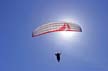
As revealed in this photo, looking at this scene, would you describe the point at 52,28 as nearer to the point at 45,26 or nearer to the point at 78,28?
the point at 45,26

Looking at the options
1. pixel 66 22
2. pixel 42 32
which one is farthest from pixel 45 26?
pixel 66 22

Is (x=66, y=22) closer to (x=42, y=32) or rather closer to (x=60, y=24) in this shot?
(x=60, y=24)

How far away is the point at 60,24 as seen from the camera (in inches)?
1305

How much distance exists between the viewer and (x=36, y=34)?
1283 inches

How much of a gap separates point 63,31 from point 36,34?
373 cm

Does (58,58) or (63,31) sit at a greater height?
(63,31)

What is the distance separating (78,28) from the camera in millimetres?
32375

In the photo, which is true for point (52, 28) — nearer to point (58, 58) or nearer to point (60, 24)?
point (60, 24)

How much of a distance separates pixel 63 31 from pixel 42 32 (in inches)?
116

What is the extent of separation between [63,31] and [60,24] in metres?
1.24

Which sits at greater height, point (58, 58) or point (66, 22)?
point (66, 22)

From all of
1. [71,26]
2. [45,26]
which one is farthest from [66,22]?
[45,26]

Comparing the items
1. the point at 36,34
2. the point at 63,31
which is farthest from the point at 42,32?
the point at 63,31

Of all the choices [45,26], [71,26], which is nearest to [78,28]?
[71,26]
